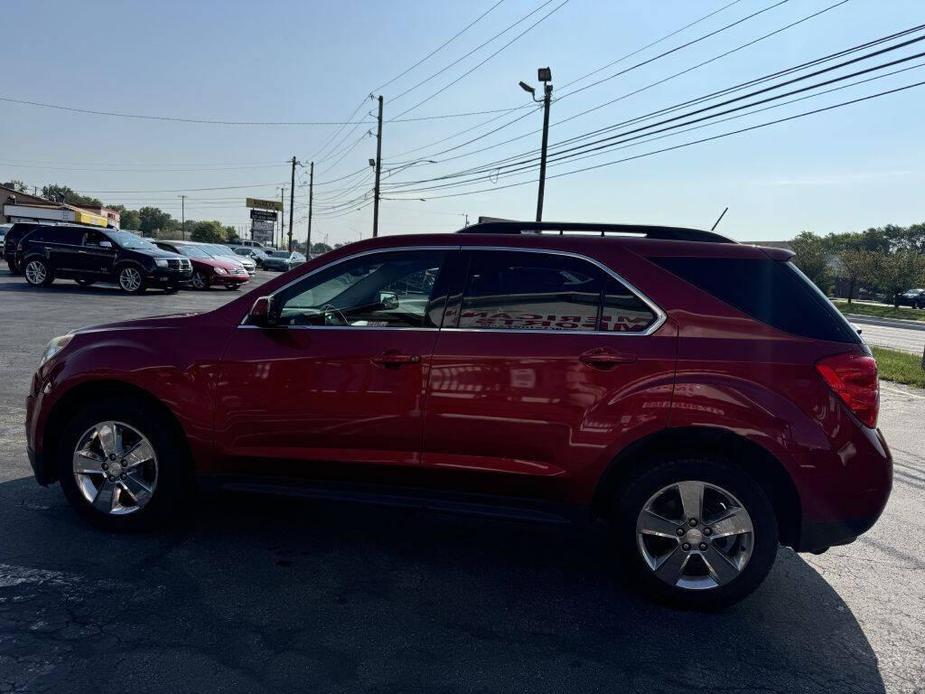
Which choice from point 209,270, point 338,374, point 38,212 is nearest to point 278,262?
point 209,270

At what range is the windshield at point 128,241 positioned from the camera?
20.5 m

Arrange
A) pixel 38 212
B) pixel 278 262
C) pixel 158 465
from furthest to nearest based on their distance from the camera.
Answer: pixel 38 212
pixel 278 262
pixel 158 465

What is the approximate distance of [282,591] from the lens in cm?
343

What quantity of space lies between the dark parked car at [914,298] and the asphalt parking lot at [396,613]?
71774 mm

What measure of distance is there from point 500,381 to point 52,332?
10904 millimetres

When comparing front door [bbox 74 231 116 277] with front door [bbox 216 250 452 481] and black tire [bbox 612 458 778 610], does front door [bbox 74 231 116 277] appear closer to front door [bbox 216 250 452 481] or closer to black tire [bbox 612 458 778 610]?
front door [bbox 216 250 452 481]

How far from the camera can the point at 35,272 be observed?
20.6m

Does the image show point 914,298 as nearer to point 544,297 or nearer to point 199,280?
point 199,280

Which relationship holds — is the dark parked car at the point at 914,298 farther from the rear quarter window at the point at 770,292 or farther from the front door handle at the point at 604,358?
the front door handle at the point at 604,358

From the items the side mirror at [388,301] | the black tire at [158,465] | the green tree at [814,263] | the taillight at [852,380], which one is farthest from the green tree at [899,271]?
the black tire at [158,465]

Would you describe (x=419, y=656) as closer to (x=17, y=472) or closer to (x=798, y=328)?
(x=798, y=328)

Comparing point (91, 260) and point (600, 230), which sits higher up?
point (600, 230)

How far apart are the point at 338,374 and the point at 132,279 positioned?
19.2 meters

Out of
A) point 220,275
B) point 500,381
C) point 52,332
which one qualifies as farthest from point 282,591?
point 220,275
